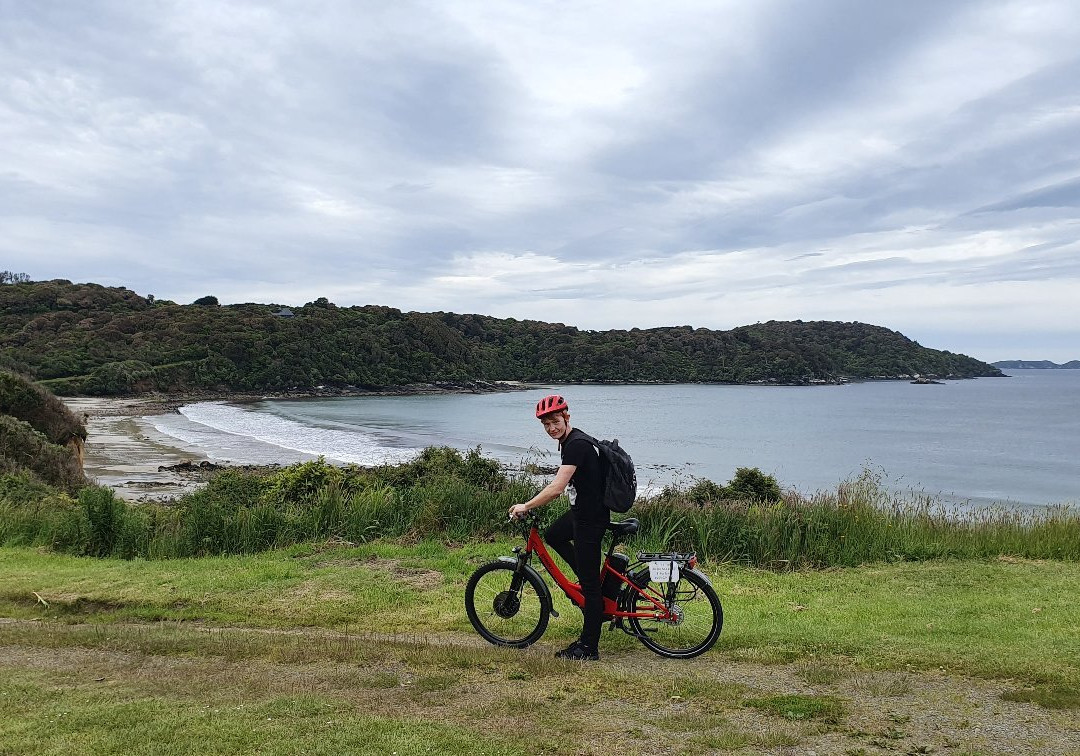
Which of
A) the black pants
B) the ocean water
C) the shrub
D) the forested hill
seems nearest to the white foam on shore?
the ocean water

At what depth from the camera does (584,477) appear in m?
5.39

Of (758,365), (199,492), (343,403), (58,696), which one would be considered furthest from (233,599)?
(758,365)

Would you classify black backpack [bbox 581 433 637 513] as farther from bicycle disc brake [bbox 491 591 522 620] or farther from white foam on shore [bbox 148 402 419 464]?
white foam on shore [bbox 148 402 419 464]

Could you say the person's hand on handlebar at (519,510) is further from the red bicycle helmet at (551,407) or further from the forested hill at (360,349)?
the forested hill at (360,349)

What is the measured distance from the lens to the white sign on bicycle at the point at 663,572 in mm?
5652

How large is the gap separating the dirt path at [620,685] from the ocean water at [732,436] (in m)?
8.59

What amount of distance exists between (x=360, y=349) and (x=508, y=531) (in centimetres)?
10865

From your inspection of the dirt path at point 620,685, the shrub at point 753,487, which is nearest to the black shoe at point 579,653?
the dirt path at point 620,685

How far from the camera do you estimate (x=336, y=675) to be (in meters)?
5.14

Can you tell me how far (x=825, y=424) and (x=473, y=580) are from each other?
70885 millimetres

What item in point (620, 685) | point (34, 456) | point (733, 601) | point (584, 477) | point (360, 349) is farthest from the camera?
point (360, 349)

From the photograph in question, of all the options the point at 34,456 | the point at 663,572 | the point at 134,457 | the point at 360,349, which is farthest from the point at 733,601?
the point at 360,349

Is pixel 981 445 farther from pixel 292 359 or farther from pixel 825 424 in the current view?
pixel 292 359

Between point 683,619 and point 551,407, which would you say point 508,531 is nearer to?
point 683,619
